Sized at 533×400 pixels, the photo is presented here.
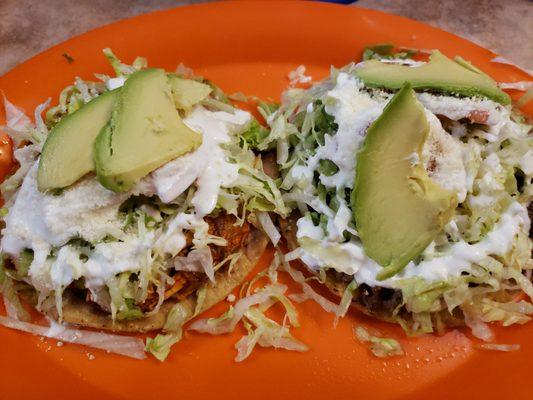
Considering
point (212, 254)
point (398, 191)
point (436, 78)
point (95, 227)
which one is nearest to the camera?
point (398, 191)

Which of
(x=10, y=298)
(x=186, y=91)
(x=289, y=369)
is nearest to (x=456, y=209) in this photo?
(x=289, y=369)

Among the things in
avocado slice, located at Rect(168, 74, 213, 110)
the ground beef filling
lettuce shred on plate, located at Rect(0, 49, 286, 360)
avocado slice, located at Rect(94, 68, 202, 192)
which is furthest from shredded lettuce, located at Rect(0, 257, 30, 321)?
avocado slice, located at Rect(168, 74, 213, 110)

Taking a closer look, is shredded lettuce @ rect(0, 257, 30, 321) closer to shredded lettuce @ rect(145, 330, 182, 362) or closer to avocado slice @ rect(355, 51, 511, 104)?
shredded lettuce @ rect(145, 330, 182, 362)

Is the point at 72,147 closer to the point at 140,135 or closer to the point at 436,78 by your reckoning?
the point at 140,135

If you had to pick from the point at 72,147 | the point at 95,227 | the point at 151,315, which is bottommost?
the point at 151,315

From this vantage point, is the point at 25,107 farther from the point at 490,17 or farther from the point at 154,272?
the point at 490,17

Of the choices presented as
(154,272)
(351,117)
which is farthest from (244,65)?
(154,272)
